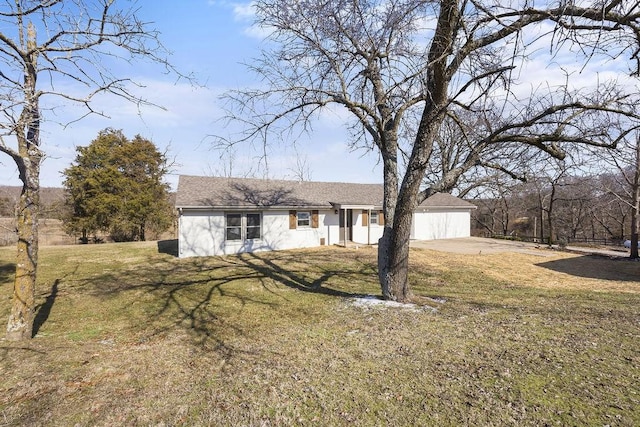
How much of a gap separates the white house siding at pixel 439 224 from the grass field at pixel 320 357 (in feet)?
40.7

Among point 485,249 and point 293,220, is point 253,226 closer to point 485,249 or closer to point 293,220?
point 293,220

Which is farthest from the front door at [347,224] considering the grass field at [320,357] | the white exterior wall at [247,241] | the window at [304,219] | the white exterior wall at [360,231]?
the grass field at [320,357]

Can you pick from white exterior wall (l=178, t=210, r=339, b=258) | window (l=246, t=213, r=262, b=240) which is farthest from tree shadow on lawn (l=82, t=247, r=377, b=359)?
window (l=246, t=213, r=262, b=240)

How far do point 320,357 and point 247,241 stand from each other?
482 inches

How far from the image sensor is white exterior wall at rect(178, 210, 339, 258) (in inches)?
582

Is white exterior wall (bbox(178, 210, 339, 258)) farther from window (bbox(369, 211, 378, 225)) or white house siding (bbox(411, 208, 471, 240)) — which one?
white house siding (bbox(411, 208, 471, 240))

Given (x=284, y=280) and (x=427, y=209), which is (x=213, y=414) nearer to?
(x=284, y=280)

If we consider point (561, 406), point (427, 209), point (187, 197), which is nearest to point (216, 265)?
point (187, 197)

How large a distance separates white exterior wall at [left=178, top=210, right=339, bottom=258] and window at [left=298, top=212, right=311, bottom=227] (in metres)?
0.25

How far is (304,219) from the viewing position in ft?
58.3

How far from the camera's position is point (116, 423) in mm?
3041

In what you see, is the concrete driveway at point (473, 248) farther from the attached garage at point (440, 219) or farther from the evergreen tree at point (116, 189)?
the evergreen tree at point (116, 189)

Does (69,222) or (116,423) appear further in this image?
(69,222)

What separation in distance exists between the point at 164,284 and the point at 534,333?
9.09 metres
